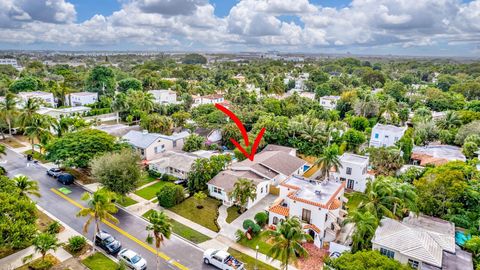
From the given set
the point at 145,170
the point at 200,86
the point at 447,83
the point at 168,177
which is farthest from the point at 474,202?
the point at 447,83

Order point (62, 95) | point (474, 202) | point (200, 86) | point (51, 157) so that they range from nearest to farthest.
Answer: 1. point (474, 202)
2. point (51, 157)
3. point (62, 95)
4. point (200, 86)

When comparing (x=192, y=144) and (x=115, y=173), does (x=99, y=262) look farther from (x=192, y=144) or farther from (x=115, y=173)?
(x=192, y=144)

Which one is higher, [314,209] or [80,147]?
[80,147]

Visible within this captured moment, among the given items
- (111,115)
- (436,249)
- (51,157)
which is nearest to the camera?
(436,249)

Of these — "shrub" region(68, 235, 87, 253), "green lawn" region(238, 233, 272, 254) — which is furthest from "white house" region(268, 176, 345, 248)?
"shrub" region(68, 235, 87, 253)

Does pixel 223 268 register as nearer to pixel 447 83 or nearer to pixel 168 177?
pixel 168 177

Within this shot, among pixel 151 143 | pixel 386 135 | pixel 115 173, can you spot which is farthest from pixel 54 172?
pixel 386 135
